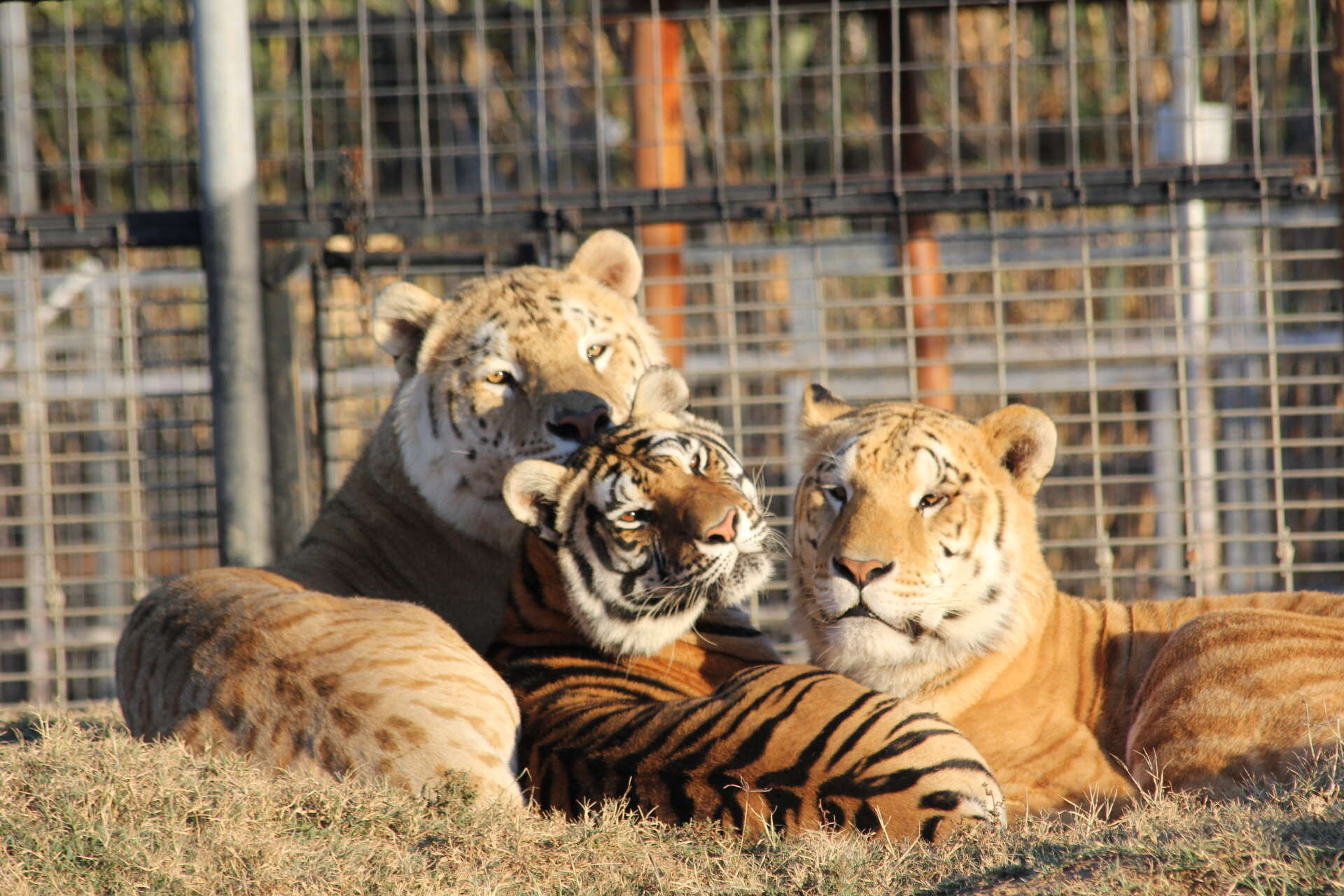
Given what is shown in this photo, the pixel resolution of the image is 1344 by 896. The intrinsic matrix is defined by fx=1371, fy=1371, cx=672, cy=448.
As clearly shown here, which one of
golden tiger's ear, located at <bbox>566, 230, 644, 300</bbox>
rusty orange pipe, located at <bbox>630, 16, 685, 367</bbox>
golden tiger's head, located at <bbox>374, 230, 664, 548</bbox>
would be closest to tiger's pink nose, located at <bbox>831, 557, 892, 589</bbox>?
golden tiger's head, located at <bbox>374, 230, 664, 548</bbox>

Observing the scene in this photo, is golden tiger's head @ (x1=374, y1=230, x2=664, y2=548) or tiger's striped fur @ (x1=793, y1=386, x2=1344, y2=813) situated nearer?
tiger's striped fur @ (x1=793, y1=386, x2=1344, y2=813)

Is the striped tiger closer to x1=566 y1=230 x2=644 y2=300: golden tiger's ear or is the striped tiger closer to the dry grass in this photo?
the dry grass

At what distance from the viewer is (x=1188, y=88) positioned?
171 inches

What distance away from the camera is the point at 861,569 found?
259 centimetres

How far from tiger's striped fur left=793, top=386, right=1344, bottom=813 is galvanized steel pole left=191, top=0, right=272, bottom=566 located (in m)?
1.78

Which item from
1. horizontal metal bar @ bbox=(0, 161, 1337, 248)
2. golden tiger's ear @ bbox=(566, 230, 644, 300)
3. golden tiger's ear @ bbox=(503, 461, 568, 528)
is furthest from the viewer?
horizontal metal bar @ bbox=(0, 161, 1337, 248)

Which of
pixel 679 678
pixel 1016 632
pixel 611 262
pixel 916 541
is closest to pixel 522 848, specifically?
pixel 679 678

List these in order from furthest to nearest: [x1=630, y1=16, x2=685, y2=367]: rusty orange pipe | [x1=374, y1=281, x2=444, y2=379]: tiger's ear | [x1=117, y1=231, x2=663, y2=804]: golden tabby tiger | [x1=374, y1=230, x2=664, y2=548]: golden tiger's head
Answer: [x1=630, y1=16, x2=685, y2=367]: rusty orange pipe < [x1=374, y1=281, x2=444, y2=379]: tiger's ear < [x1=374, y1=230, x2=664, y2=548]: golden tiger's head < [x1=117, y1=231, x2=663, y2=804]: golden tabby tiger

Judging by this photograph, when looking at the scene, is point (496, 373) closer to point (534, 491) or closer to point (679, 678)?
point (534, 491)

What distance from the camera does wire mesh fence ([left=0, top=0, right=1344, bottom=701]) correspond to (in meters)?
4.20

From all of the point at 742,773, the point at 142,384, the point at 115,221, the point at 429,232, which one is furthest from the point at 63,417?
the point at 742,773

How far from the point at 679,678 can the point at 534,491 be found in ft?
1.57

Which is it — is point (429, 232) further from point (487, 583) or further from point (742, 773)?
point (742, 773)

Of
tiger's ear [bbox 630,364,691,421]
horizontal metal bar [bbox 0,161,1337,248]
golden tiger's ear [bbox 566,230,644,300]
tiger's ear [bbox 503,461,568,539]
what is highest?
horizontal metal bar [bbox 0,161,1337,248]
